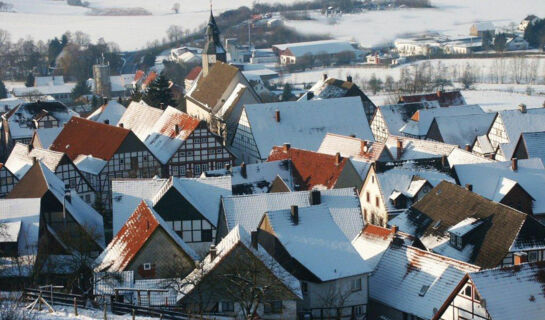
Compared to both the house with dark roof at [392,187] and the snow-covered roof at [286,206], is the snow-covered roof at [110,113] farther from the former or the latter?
the snow-covered roof at [286,206]

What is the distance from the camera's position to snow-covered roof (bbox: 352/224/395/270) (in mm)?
38750

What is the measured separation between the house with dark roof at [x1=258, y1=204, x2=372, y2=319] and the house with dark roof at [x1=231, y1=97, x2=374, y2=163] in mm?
26209

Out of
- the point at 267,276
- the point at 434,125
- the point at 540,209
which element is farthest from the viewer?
the point at 434,125

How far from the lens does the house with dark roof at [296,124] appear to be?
64375mm

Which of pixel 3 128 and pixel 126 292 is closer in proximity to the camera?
pixel 126 292

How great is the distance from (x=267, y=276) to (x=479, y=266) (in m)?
9.31

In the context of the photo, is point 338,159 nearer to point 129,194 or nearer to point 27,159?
point 129,194

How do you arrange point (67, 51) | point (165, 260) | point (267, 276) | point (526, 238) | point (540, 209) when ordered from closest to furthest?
1. point (267, 276)
2. point (165, 260)
3. point (526, 238)
4. point (540, 209)
5. point (67, 51)

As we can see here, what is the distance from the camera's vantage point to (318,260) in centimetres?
3597

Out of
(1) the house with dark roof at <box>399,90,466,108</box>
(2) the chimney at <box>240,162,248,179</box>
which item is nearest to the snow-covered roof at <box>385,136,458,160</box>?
(2) the chimney at <box>240,162,248,179</box>

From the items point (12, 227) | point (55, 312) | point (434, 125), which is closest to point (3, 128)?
point (434, 125)

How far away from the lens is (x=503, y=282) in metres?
30.4

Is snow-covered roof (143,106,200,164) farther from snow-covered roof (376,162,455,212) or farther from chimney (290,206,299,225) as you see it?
chimney (290,206,299,225)

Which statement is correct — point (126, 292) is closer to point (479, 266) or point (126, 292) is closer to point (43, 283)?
point (43, 283)
